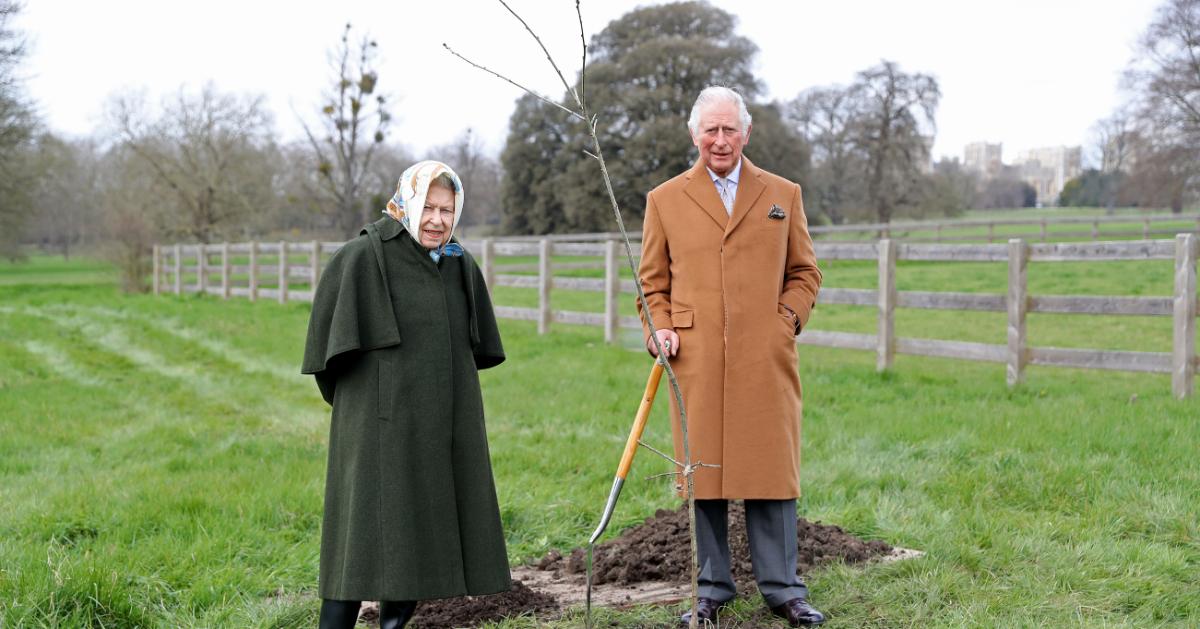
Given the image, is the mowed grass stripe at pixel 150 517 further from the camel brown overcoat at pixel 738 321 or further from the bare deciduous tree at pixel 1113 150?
the bare deciduous tree at pixel 1113 150

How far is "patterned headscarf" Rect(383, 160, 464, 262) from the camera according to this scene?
3.23 meters

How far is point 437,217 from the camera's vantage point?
328 cm

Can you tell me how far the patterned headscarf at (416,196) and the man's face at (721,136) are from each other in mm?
866

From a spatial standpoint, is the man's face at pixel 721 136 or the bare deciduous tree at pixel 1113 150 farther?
the bare deciduous tree at pixel 1113 150

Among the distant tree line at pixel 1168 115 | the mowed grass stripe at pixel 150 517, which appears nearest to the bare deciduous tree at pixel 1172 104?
the distant tree line at pixel 1168 115

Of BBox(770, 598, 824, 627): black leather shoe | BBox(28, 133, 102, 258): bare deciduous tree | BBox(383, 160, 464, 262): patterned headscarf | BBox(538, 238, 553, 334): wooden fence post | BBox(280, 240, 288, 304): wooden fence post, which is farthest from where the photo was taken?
BBox(28, 133, 102, 258): bare deciduous tree

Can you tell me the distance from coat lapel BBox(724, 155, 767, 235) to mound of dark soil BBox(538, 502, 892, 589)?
4.48 feet

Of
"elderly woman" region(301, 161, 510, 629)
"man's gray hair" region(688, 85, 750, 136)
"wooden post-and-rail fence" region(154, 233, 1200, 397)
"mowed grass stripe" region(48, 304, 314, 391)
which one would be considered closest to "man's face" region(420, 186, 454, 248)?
"elderly woman" region(301, 161, 510, 629)

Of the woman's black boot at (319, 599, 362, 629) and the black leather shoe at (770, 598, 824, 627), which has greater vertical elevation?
the woman's black boot at (319, 599, 362, 629)

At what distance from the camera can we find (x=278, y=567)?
4355 mm

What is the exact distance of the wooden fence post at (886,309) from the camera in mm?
9648

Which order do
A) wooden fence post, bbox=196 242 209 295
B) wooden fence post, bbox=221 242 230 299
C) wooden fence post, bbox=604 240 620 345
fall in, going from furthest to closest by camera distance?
wooden fence post, bbox=196 242 209 295
wooden fence post, bbox=221 242 230 299
wooden fence post, bbox=604 240 620 345

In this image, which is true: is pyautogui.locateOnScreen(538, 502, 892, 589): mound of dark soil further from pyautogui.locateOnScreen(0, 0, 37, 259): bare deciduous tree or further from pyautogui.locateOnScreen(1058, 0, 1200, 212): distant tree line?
pyautogui.locateOnScreen(1058, 0, 1200, 212): distant tree line

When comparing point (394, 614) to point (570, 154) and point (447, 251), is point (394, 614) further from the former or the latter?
point (570, 154)
